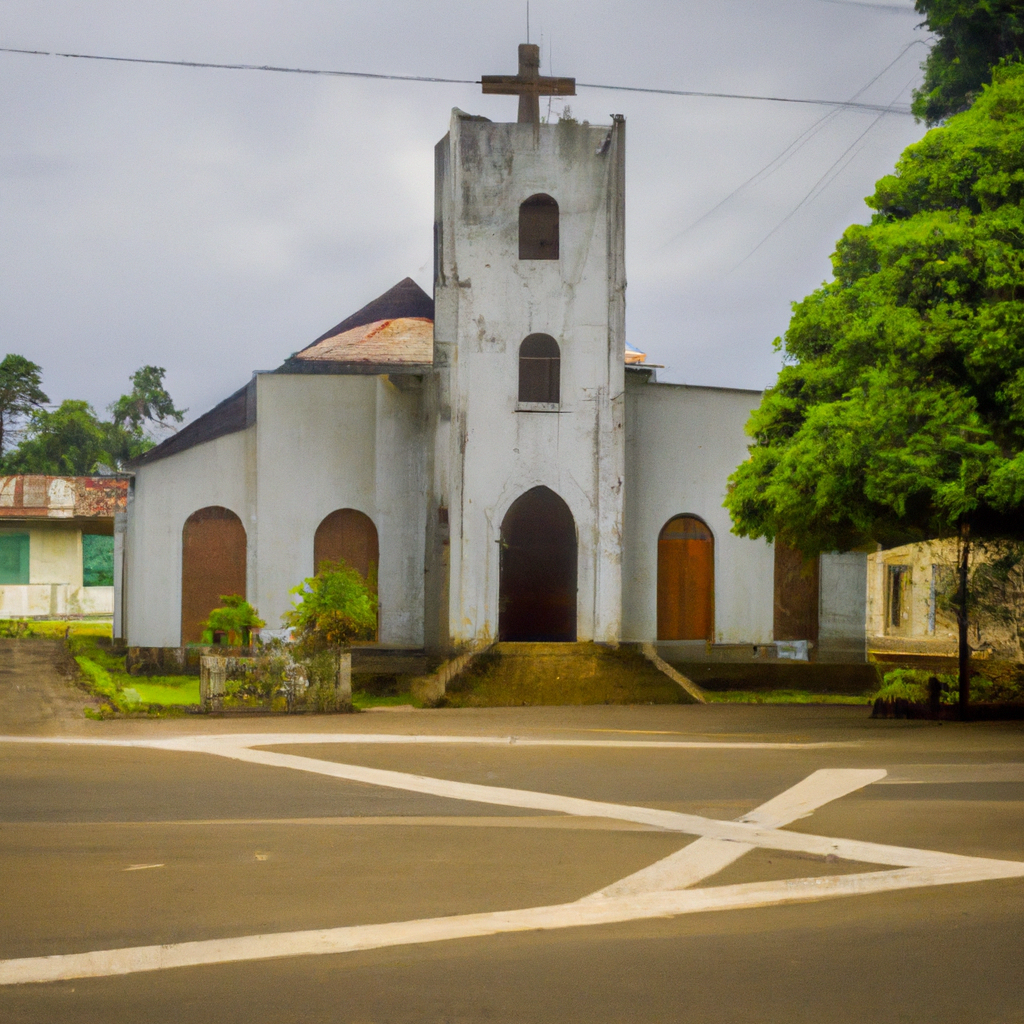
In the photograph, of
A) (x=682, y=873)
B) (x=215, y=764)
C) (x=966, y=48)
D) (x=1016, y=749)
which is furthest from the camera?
(x=966, y=48)

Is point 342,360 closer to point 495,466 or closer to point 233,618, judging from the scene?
point 495,466

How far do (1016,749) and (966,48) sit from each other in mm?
18650

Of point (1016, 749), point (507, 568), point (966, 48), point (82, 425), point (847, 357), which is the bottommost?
point (1016, 749)

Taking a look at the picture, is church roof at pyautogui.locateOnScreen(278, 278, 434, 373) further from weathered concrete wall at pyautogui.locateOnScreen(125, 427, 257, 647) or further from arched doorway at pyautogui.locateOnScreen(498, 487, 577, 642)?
arched doorway at pyautogui.locateOnScreen(498, 487, 577, 642)

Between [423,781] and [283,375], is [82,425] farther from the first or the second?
[423,781]

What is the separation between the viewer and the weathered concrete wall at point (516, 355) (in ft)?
67.4

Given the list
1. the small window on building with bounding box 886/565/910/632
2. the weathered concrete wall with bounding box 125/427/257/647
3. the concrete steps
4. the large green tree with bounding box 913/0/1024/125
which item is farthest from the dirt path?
the large green tree with bounding box 913/0/1024/125

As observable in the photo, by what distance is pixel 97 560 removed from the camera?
38938mm

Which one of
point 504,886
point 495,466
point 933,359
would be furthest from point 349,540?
point 504,886

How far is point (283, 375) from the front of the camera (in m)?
23.0

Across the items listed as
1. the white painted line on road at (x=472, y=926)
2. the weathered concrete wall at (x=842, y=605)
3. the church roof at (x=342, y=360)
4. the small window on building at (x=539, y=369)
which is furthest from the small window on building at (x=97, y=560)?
the white painted line on road at (x=472, y=926)

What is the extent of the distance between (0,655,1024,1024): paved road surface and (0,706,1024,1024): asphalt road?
22 mm

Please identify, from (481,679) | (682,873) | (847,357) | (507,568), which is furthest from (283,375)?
(682,873)

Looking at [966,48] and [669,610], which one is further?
[966,48]
